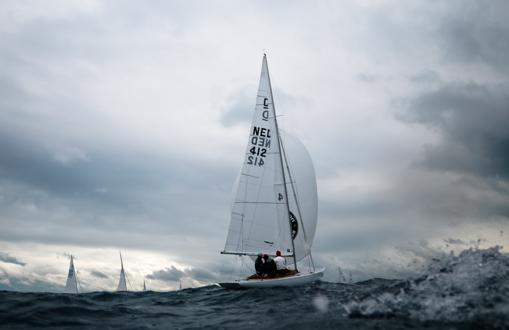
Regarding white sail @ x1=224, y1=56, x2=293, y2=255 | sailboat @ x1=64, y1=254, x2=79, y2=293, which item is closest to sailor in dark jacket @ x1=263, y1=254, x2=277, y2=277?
white sail @ x1=224, y1=56, x2=293, y2=255

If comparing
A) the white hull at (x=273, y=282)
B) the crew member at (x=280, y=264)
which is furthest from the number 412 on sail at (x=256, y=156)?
the white hull at (x=273, y=282)

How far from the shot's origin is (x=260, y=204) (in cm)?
2620

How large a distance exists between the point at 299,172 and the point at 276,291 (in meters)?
9.50

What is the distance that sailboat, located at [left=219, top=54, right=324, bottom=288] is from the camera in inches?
1020

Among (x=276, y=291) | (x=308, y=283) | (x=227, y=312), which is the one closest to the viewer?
(x=227, y=312)

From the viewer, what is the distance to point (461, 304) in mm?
10922

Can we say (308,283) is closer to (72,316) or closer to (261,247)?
(261,247)

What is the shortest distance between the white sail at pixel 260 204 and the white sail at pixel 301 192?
1.30 m

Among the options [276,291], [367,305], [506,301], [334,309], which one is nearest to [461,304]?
[506,301]

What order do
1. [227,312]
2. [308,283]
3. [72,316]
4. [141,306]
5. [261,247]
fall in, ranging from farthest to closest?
[261,247] < [308,283] < [141,306] < [227,312] < [72,316]

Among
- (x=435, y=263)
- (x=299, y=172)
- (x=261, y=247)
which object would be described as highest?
(x=299, y=172)

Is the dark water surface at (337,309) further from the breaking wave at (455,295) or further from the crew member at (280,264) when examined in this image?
the crew member at (280,264)

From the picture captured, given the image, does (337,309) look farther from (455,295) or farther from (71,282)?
(71,282)

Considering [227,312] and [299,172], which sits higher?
[299,172]
